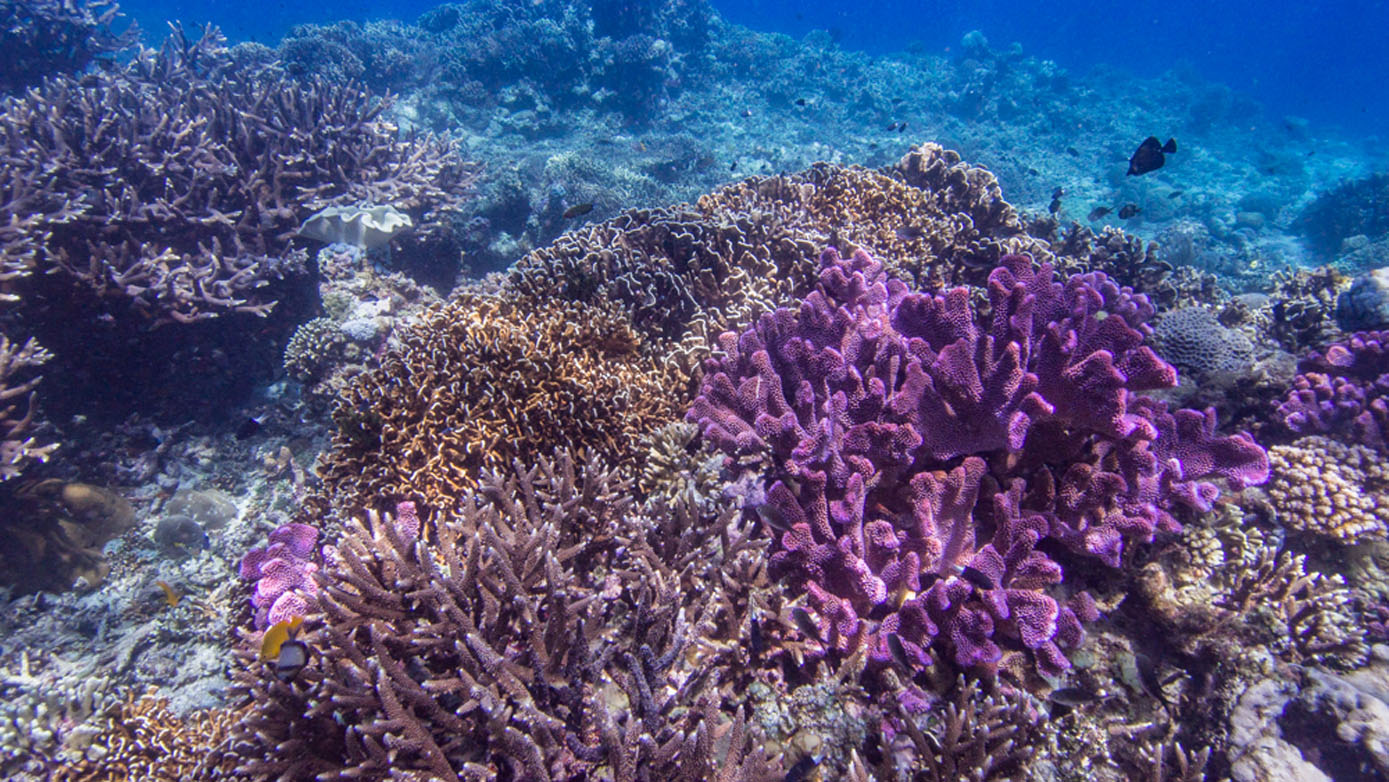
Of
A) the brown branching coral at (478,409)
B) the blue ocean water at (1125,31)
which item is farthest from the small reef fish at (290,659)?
the blue ocean water at (1125,31)

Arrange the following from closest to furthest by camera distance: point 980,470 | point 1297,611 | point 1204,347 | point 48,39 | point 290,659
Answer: point 290,659 → point 980,470 → point 1297,611 → point 1204,347 → point 48,39

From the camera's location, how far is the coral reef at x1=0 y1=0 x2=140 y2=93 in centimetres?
1220

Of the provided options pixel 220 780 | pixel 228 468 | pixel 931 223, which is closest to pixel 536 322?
pixel 220 780

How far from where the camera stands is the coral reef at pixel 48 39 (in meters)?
12.2

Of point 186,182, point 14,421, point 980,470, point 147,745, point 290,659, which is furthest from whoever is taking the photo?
point 186,182

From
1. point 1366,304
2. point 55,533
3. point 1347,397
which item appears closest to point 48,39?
point 55,533

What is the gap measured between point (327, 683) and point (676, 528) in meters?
1.75

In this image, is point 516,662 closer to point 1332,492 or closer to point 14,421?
point 1332,492

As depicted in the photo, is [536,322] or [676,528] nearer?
[676,528]

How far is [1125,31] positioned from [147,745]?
362ft

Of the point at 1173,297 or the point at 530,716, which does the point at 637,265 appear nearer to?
the point at 530,716

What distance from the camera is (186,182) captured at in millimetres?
7738

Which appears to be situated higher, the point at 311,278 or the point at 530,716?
the point at 311,278

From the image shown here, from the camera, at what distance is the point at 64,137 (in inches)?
296
